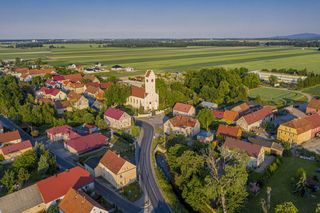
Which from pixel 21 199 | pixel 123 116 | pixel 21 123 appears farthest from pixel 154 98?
pixel 21 199

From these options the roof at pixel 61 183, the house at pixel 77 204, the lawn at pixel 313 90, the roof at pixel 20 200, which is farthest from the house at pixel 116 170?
the lawn at pixel 313 90

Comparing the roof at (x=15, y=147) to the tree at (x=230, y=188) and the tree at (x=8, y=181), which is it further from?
the tree at (x=230, y=188)

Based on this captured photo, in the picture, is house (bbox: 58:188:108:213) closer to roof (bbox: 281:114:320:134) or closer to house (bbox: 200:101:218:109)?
roof (bbox: 281:114:320:134)

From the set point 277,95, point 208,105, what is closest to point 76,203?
point 208,105

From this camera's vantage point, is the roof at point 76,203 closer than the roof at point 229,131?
Yes

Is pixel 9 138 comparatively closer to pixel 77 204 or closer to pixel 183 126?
pixel 77 204

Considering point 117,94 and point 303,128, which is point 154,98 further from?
point 303,128

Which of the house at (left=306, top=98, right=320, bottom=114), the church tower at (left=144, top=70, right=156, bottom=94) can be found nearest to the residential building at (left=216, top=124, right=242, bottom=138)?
the church tower at (left=144, top=70, right=156, bottom=94)
